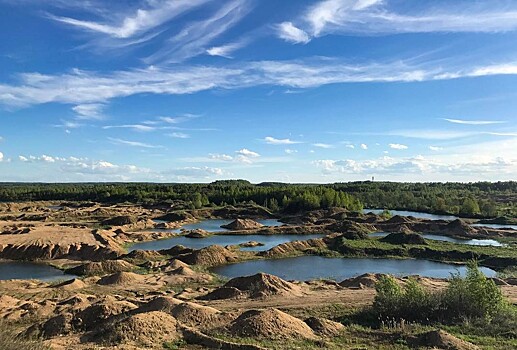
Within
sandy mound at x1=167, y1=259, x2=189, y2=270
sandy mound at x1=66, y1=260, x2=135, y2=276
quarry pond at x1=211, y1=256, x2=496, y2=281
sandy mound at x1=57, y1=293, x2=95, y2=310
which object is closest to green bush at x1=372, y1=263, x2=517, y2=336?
sandy mound at x1=57, y1=293, x2=95, y2=310

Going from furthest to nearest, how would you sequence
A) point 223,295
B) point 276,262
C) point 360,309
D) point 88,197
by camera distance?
point 88,197, point 276,262, point 223,295, point 360,309

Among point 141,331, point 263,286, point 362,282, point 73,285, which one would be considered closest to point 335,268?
point 362,282

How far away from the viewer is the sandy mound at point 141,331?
1864cm

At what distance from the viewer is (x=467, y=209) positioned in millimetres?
103562

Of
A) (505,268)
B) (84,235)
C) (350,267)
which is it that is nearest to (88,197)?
(84,235)

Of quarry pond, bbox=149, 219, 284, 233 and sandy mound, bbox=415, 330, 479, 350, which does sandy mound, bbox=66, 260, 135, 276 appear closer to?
sandy mound, bbox=415, 330, 479, 350

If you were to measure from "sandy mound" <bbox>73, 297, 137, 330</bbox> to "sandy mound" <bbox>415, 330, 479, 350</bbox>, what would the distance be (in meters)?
15.7

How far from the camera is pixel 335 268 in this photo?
48.9 m

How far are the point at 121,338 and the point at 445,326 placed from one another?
15.0 meters

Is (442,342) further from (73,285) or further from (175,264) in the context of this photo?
(175,264)

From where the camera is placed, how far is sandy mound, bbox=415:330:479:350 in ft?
57.2

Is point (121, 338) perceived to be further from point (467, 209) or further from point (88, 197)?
point (88, 197)

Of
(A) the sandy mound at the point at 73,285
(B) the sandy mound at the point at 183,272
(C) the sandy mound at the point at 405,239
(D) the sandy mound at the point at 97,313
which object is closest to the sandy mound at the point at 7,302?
(A) the sandy mound at the point at 73,285

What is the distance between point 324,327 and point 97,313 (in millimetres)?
12268
